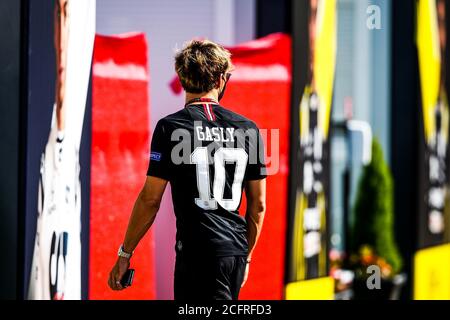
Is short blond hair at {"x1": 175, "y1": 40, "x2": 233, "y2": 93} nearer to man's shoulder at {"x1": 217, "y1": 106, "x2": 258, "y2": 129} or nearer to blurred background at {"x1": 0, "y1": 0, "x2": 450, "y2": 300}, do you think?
man's shoulder at {"x1": 217, "y1": 106, "x2": 258, "y2": 129}

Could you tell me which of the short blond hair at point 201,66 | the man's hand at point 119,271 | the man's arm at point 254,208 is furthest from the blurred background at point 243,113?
the man's arm at point 254,208

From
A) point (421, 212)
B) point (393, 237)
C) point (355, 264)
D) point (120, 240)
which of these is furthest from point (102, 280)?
point (393, 237)

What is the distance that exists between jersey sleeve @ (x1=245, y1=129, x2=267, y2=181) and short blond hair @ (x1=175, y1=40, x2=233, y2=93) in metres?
0.29

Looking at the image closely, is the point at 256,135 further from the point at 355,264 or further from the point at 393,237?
the point at 393,237

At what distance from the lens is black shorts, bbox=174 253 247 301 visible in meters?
3.73

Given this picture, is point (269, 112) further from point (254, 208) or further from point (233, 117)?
point (233, 117)

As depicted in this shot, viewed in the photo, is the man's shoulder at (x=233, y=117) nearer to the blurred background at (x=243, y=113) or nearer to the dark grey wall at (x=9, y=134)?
the blurred background at (x=243, y=113)

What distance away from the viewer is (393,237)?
9.21m

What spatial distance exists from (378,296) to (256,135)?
4655 mm

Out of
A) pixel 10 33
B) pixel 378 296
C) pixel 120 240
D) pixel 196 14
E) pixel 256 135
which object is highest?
pixel 196 14

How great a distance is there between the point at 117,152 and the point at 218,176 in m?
1.20

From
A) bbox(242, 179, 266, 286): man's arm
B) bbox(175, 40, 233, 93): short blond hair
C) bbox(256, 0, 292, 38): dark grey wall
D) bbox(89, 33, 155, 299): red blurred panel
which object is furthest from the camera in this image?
bbox(256, 0, 292, 38): dark grey wall

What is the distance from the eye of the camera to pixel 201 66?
12.5 ft

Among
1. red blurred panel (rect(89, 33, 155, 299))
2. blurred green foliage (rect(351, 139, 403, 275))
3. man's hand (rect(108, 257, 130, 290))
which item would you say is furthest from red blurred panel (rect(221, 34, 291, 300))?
blurred green foliage (rect(351, 139, 403, 275))
